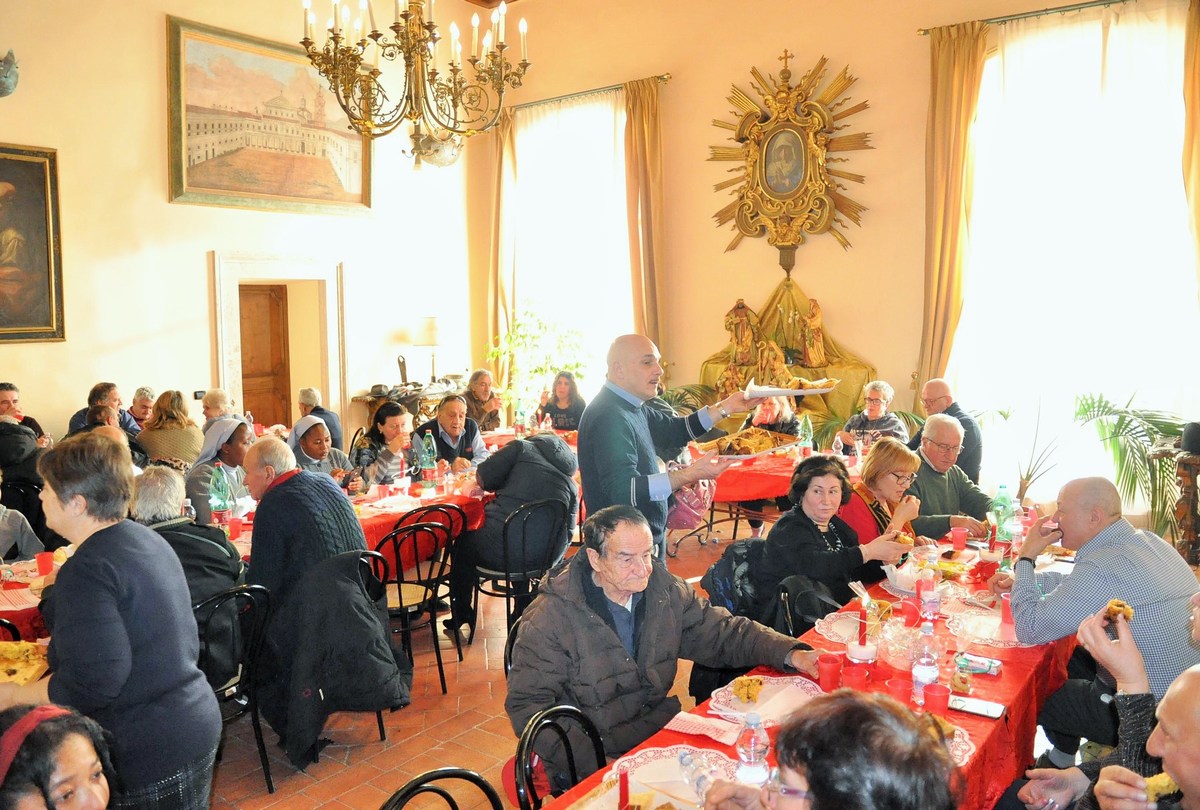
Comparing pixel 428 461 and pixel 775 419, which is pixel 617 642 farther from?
pixel 775 419

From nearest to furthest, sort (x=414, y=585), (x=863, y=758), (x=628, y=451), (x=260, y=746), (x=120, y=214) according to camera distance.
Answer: (x=863, y=758) < (x=260, y=746) < (x=628, y=451) < (x=414, y=585) < (x=120, y=214)

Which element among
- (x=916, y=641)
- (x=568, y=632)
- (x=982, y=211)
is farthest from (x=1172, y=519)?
(x=568, y=632)

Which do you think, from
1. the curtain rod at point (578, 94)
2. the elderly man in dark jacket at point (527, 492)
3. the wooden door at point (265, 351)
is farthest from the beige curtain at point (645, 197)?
the elderly man in dark jacket at point (527, 492)

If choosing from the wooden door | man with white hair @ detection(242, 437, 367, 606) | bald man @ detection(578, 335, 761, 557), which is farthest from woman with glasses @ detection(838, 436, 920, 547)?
the wooden door

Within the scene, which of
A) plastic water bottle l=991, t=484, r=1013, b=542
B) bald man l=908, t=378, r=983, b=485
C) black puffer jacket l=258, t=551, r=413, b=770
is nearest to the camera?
black puffer jacket l=258, t=551, r=413, b=770

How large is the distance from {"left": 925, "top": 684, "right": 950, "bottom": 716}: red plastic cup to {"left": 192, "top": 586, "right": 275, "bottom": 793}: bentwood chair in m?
2.46

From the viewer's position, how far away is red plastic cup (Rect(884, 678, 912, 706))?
8.89ft

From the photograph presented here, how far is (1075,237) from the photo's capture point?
7.73 meters

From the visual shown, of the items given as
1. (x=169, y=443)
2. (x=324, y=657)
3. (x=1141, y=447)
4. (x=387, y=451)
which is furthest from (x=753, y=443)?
(x=169, y=443)

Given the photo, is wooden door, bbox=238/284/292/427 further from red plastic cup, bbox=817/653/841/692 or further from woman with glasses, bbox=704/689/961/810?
woman with glasses, bbox=704/689/961/810

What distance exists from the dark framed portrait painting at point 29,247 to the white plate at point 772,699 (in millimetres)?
7274

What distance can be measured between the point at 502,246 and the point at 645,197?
2227mm

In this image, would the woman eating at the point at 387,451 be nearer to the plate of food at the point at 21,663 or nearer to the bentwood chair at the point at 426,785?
the plate of food at the point at 21,663

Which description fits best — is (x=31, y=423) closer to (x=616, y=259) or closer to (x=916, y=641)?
(x=616, y=259)
